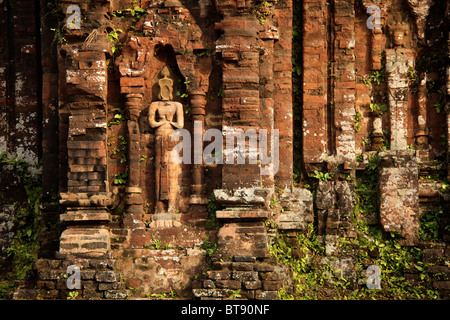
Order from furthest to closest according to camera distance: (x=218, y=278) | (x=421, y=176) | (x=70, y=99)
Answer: (x=421, y=176), (x=70, y=99), (x=218, y=278)

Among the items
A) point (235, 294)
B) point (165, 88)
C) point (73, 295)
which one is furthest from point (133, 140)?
point (235, 294)

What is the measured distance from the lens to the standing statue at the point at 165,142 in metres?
12.1

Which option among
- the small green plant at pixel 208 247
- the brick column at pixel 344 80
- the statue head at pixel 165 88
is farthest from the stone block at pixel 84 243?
the brick column at pixel 344 80

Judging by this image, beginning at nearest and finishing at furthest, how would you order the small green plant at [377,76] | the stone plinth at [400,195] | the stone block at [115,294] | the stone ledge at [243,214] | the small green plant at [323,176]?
the stone block at [115,294], the stone ledge at [243,214], the stone plinth at [400,195], the small green plant at [323,176], the small green plant at [377,76]

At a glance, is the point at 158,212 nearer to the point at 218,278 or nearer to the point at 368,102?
the point at 218,278

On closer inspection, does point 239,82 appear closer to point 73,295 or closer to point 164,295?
point 164,295

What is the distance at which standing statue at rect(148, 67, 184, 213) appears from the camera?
12.1 meters

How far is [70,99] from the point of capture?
12070 mm

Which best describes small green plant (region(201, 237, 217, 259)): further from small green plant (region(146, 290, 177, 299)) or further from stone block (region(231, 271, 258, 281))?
small green plant (region(146, 290, 177, 299))

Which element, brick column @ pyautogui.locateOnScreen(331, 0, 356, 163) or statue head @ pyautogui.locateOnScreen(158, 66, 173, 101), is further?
brick column @ pyautogui.locateOnScreen(331, 0, 356, 163)

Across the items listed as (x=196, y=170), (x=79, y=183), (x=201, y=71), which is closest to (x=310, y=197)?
(x=196, y=170)

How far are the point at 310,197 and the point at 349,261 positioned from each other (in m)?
1.29

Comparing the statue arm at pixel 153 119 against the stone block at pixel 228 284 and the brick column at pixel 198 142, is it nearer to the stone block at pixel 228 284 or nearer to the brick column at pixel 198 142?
the brick column at pixel 198 142

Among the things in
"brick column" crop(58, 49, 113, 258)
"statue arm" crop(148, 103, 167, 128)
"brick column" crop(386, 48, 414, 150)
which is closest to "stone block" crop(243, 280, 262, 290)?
"brick column" crop(58, 49, 113, 258)
